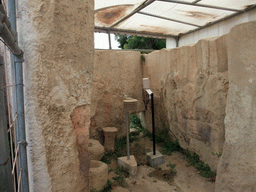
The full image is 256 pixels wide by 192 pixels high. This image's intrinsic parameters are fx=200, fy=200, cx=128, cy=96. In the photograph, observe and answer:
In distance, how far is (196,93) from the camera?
3857 millimetres

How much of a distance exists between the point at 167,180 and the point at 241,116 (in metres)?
1.98

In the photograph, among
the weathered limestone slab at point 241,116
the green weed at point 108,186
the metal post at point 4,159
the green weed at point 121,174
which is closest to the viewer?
the metal post at point 4,159

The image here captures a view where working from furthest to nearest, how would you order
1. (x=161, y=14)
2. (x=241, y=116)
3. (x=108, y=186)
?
(x=161, y=14), (x=108, y=186), (x=241, y=116)

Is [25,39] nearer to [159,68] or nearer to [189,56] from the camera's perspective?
[189,56]

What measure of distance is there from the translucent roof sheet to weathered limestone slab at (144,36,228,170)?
3.67 feet

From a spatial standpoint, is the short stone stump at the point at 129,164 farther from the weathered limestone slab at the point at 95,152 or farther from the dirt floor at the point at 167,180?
the weathered limestone slab at the point at 95,152

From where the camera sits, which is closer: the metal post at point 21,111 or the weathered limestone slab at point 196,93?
the metal post at point 21,111

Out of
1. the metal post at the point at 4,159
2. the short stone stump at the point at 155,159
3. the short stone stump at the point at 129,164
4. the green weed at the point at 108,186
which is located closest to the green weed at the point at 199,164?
the short stone stump at the point at 155,159

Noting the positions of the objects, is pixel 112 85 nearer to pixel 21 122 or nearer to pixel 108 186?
pixel 108 186

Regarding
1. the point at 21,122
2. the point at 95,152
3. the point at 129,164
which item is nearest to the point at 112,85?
the point at 95,152

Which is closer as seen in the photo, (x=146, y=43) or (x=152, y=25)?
(x=152, y=25)

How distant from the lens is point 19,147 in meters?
1.29

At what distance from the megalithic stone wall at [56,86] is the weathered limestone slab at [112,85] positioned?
3.17 m

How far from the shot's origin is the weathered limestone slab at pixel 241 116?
2.06 m
